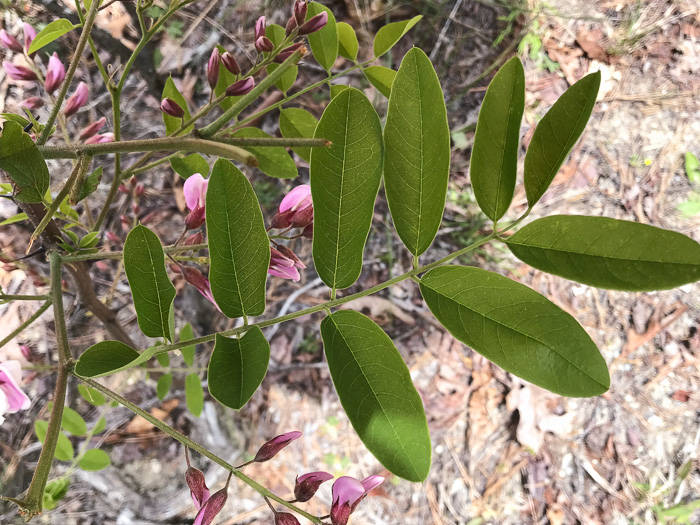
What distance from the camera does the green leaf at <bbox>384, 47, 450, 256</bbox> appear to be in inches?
19.3

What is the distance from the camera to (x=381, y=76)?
2.54 feet

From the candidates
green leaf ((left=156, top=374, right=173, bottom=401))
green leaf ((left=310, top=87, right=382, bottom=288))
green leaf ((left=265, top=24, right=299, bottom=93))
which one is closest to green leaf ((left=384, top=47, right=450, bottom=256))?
green leaf ((left=310, top=87, right=382, bottom=288))

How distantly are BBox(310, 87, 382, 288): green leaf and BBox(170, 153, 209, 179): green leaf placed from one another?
1.37 ft

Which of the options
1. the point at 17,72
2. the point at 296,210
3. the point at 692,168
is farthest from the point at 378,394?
the point at 692,168

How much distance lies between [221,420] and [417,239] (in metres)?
1.34

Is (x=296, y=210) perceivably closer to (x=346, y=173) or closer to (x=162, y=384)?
(x=346, y=173)

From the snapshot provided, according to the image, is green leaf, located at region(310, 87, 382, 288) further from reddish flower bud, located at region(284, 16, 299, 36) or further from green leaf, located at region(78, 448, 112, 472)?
green leaf, located at region(78, 448, 112, 472)

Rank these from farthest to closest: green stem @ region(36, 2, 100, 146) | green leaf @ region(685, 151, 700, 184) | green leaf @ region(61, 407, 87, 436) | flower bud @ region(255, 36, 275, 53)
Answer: green leaf @ region(685, 151, 700, 184), green leaf @ region(61, 407, 87, 436), flower bud @ region(255, 36, 275, 53), green stem @ region(36, 2, 100, 146)

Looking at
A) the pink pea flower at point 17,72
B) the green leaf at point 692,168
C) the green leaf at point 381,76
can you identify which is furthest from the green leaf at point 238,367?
the green leaf at point 692,168

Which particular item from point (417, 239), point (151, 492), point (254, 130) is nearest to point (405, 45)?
point (254, 130)

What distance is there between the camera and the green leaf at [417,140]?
0.49 m

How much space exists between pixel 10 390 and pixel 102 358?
0.68 feet

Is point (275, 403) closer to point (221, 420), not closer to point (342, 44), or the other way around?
point (221, 420)

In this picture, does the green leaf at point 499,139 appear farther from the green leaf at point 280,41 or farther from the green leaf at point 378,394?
the green leaf at point 280,41
